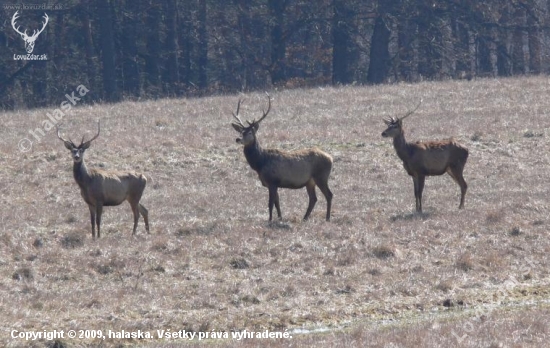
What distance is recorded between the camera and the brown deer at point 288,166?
65.4 feet

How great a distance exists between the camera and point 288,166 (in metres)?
19.9

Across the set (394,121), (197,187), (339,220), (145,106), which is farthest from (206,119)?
(339,220)

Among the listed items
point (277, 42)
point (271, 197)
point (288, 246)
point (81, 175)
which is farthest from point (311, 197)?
point (277, 42)

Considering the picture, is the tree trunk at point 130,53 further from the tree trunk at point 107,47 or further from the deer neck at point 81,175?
the deer neck at point 81,175

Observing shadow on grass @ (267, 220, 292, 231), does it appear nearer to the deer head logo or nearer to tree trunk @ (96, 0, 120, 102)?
the deer head logo

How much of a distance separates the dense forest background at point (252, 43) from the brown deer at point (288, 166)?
94.3ft

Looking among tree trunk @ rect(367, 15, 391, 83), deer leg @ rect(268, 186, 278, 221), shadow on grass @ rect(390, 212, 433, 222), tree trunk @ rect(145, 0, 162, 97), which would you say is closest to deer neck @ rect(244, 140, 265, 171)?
deer leg @ rect(268, 186, 278, 221)

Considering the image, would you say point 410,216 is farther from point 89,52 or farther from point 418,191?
point 89,52

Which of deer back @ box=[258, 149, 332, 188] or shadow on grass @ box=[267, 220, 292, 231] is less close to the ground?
deer back @ box=[258, 149, 332, 188]

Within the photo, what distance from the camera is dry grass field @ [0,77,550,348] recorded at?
43.2 feet

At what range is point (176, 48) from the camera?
53438 millimetres

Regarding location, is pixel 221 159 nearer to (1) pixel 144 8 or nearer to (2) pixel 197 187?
(2) pixel 197 187

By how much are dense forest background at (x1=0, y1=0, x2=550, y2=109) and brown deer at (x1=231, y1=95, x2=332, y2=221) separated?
28.7 metres

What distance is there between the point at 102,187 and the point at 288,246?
3.62 m
